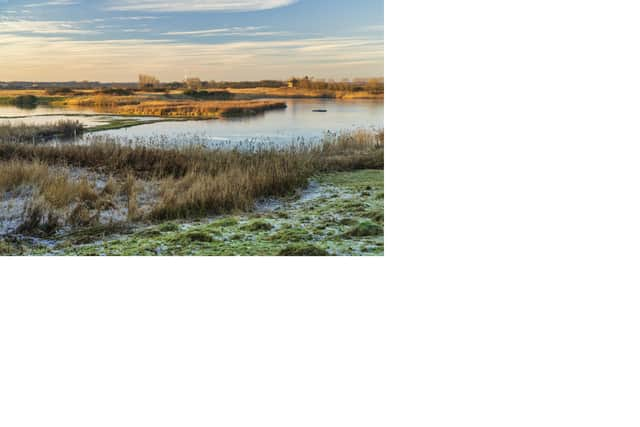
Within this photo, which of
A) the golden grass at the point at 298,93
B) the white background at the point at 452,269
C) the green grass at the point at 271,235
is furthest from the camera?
the golden grass at the point at 298,93

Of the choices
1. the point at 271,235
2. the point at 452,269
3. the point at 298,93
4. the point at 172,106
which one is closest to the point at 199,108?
the point at 172,106

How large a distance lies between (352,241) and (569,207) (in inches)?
67.9

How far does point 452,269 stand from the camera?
5.44m

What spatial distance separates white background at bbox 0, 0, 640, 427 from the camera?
446 centimetres

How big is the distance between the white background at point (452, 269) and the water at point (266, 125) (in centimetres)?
26

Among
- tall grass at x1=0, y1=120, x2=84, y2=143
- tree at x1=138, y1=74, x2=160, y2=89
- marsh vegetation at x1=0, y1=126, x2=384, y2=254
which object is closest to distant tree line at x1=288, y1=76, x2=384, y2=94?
marsh vegetation at x1=0, y1=126, x2=384, y2=254

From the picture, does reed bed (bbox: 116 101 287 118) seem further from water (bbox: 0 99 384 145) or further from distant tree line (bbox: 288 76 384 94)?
distant tree line (bbox: 288 76 384 94)

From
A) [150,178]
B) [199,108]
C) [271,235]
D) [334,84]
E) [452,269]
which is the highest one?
[334,84]

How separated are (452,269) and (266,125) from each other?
1.97 metres

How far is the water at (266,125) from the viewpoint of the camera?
5660mm

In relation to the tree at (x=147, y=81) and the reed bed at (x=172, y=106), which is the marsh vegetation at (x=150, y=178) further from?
the tree at (x=147, y=81)

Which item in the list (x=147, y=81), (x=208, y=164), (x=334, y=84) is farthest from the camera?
(x=208, y=164)

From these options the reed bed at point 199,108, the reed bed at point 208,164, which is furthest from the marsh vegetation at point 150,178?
the reed bed at point 199,108

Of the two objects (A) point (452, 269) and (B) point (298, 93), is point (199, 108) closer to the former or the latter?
(B) point (298, 93)
